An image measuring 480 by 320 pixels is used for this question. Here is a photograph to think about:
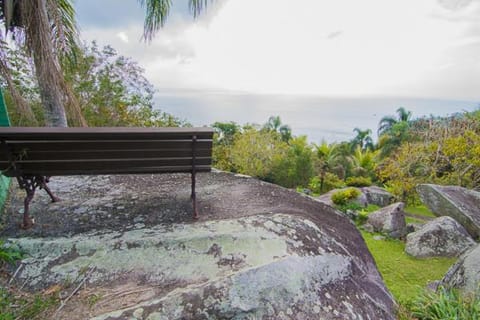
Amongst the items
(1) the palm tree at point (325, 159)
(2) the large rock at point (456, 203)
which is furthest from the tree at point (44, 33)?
(1) the palm tree at point (325, 159)

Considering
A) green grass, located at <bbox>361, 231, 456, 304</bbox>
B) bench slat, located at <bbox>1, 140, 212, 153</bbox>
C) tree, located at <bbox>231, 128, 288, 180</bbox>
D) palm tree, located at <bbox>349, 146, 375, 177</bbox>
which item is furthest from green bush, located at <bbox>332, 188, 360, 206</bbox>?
bench slat, located at <bbox>1, 140, 212, 153</bbox>

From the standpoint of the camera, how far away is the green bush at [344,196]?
34.1 feet

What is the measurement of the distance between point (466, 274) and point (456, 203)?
4573 mm

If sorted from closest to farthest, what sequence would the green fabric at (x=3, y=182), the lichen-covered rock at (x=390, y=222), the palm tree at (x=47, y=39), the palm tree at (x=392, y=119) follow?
the green fabric at (x=3, y=182), the palm tree at (x=47, y=39), the lichen-covered rock at (x=390, y=222), the palm tree at (x=392, y=119)

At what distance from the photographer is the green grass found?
4531 mm

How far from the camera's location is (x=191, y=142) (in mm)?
2611

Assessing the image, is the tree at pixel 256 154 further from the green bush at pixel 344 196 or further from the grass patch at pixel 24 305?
the grass patch at pixel 24 305

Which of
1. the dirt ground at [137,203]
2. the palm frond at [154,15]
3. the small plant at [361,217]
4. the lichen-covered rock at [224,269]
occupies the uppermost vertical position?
the palm frond at [154,15]

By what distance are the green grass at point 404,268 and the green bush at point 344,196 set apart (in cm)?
370

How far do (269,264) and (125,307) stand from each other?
101 centimetres

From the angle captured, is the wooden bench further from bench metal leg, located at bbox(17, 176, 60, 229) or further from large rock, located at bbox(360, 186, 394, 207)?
large rock, located at bbox(360, 186, 394, 207)

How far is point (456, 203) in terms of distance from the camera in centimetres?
676

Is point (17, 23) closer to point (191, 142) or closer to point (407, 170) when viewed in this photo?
point (191, 142)

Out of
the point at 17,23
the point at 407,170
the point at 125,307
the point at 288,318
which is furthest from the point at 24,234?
the point at 407,170
